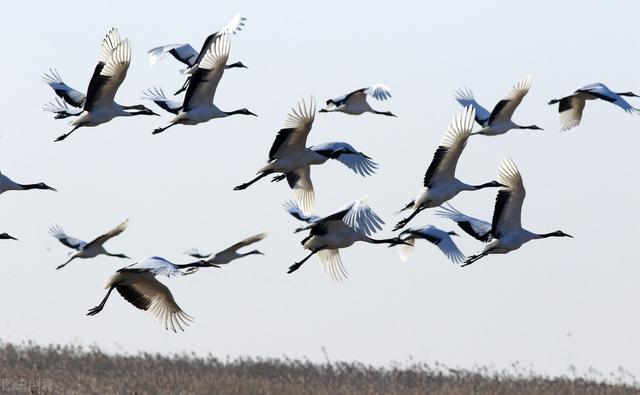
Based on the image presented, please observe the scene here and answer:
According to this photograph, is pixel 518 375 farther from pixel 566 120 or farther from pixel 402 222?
pixel 402 222

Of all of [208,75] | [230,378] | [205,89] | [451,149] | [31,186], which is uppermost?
[208,75]

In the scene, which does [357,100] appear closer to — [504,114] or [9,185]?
[504,114]

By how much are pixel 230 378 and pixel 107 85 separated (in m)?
5.40

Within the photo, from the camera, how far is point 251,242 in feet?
48.3

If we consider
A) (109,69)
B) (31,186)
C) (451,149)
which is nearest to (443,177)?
(451,149)

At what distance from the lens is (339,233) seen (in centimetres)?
1510

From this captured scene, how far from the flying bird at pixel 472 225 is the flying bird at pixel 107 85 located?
4.00 m

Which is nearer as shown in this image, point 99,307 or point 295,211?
point 99,307

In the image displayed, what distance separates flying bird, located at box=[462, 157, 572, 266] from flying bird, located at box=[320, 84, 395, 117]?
328cm

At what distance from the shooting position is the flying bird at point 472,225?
51.8 feet

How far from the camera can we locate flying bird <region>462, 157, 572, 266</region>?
48.0 ft

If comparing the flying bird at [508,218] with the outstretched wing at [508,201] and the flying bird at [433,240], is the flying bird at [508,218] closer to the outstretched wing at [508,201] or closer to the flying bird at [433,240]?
the outstretched wing at [508,201]

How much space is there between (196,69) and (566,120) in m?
5.52

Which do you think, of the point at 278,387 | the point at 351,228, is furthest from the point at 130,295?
the point at 278,387
